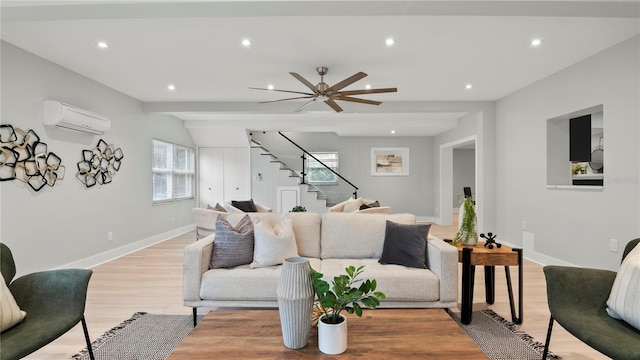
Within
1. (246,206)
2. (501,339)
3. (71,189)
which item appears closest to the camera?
(501,339)

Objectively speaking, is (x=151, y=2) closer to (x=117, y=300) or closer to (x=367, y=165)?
(x=117, y=300)

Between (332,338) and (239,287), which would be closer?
(332,338)

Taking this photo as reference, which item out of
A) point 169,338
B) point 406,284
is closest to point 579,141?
point 406,284

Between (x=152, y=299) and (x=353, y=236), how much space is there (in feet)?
6.96

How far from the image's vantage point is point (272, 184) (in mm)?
8680

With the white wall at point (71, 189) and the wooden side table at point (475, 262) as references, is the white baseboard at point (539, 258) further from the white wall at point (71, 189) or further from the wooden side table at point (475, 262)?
the white wall at point (71, 189)

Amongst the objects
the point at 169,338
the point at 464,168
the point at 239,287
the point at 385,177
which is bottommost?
the point at 169,338

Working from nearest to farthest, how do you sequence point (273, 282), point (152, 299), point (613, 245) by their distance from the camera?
point (273, 282) < point (152, 299) < point (613, 245)

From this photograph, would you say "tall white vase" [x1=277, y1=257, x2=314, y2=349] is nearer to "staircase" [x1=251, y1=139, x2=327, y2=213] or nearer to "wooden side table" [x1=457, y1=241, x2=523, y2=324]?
"wooden side table" [x1=457, y1=241, x2=523, y2=324]

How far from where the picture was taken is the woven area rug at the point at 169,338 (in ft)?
7.39

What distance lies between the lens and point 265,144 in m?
9.12

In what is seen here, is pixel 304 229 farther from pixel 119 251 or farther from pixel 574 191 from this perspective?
pixel 119 251

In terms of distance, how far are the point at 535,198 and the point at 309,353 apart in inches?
186

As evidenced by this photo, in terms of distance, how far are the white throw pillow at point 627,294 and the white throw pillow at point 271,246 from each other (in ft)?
6.96
